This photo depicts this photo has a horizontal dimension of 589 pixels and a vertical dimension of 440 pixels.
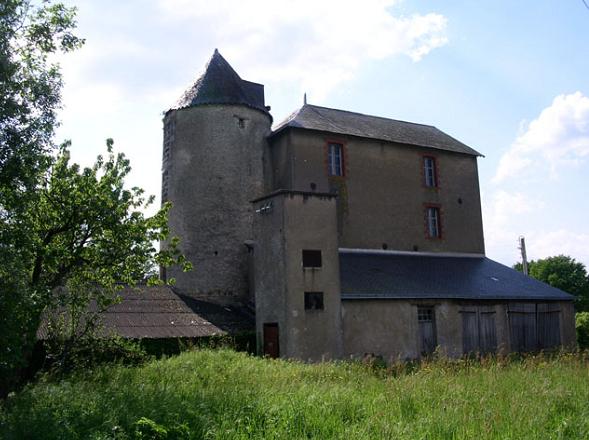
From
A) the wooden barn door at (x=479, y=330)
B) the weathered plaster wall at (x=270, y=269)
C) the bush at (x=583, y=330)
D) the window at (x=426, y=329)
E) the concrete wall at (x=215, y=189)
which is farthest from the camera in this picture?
the bush at (x=583, y=330)

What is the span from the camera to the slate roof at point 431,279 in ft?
67.9

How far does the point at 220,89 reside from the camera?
24.9 meters

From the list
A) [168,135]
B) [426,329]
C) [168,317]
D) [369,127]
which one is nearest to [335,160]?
[369,127]

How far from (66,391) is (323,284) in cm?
1041

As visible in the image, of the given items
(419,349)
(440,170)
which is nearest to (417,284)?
(419,349)

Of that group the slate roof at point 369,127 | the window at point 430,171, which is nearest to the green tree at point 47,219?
the slate roof at point 369,127

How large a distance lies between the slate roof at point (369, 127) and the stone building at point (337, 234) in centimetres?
11

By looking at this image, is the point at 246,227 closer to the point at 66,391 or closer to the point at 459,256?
the point at 459,256

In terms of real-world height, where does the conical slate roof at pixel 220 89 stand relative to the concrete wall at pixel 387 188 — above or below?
above

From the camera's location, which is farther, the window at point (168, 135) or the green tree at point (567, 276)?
the green tree at point (567, 276)

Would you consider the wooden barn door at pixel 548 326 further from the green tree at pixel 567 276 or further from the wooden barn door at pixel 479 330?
the green tree at pixel 567 276

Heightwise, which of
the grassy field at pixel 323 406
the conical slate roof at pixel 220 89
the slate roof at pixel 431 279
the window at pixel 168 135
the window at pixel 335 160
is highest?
the conical slate roof at pixel 220 89

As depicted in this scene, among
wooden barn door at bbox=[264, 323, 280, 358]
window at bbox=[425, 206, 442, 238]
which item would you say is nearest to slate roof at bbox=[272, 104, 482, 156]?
window at bbox=[425, 206, 442, 238]

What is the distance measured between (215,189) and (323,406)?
52.6ft
